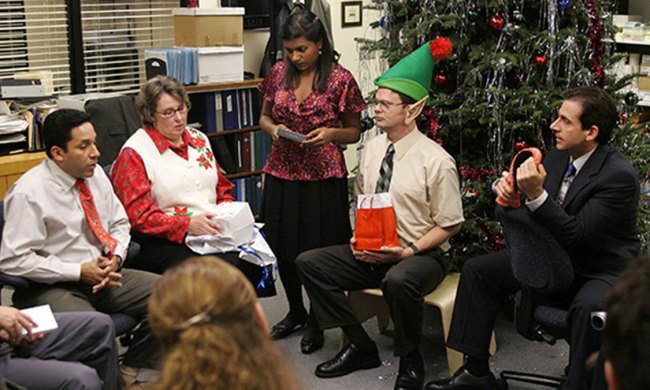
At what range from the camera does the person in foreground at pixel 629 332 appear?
1.25 m

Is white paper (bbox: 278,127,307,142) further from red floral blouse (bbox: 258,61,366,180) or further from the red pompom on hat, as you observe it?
the red pompom on hat

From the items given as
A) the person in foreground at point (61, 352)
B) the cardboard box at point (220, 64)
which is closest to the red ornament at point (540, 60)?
the cardboard box at point (220, 64)

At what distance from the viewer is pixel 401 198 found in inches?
134

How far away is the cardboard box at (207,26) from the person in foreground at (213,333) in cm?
363

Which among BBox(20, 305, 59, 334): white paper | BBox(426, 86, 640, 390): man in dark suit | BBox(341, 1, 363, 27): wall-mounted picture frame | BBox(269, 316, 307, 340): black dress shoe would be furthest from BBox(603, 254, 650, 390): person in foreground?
BBox(341, 1, 363, 27): wall-mounted picture frame

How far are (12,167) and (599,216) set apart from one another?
8.41 ft

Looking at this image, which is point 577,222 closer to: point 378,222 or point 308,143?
point 378,222

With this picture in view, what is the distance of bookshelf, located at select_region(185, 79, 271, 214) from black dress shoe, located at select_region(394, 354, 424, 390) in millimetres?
2165

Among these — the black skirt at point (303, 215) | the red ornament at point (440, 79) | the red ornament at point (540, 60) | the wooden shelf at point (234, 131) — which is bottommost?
the black skirt at point (303, 215)

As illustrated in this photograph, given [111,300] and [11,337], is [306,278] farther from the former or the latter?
[11,337]

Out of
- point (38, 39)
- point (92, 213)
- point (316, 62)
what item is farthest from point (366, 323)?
point (38, 39)

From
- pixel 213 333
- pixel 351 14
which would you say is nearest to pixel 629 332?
pixel 213 333

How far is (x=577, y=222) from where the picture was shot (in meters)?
2.96

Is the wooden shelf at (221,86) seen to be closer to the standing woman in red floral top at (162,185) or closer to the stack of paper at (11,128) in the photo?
the stack of paper at (11,128)
